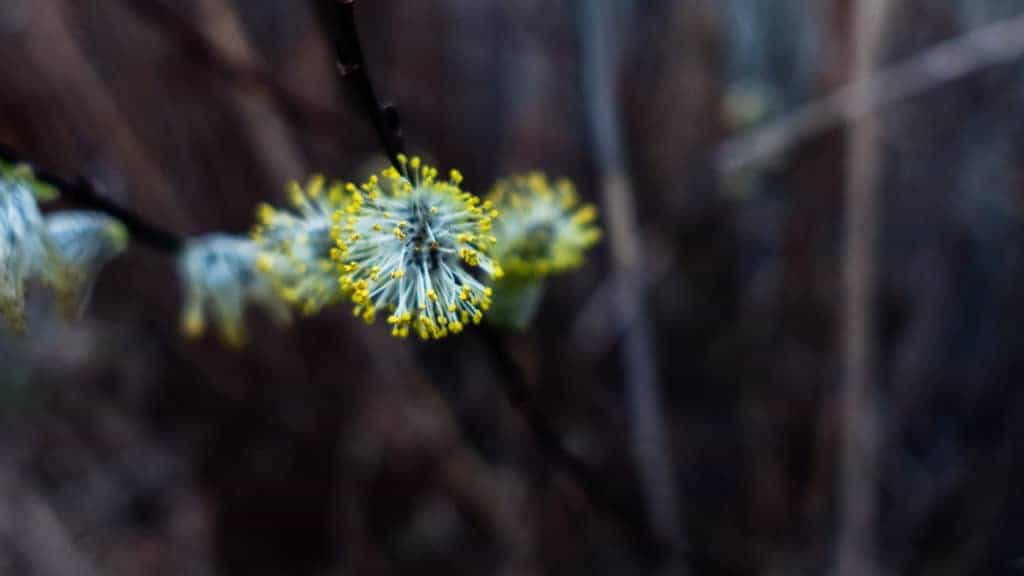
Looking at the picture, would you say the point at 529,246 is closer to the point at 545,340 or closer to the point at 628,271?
the point at 628,271

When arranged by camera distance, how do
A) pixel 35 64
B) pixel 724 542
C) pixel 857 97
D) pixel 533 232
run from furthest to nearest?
1. pixel 724 542
2. pixel 35 64
3. pixel 857 97
4. pixel 533 232

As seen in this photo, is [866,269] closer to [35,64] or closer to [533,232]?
[533,232]

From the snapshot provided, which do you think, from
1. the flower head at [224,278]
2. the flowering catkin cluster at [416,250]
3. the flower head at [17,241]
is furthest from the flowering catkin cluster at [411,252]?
the flower head at [17,241]

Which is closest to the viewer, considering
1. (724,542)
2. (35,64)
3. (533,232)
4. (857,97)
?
(533,232)

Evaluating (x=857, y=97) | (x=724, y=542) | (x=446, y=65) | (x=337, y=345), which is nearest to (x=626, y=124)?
(x=446, y=65)

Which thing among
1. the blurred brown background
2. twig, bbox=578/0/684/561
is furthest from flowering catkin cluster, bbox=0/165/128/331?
twig, bbox=578/0/684/561

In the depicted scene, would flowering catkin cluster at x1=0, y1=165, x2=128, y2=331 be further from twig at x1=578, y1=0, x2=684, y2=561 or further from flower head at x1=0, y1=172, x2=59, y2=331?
twig at x1=578, y1=0, x2=684, y2=561
